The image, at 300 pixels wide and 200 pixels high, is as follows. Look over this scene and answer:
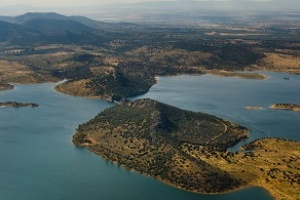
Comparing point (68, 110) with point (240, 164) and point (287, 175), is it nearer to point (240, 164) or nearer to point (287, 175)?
point (240, 164)

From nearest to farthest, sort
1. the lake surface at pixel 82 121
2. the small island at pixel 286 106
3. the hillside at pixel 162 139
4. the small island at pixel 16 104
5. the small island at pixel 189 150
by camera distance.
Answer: the lake surface at pixel 82 121, the small island at pixel 189 150, the hillside at pixel 162 139, the small island at pixel 286 106, the small island at pixel 16 104

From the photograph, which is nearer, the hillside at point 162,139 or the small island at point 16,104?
the hillside at point 162,139

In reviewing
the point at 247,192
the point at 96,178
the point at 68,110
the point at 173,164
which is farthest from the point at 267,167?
the point at 68,110

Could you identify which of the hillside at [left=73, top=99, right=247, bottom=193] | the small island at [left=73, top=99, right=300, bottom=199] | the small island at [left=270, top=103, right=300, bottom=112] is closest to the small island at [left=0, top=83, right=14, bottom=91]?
the hillside at [left=73, top=99, right=247, bottom=193]

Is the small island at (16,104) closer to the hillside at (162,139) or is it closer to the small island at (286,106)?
the hillside at (162,139)

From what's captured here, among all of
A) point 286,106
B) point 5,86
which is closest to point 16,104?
point 5,86

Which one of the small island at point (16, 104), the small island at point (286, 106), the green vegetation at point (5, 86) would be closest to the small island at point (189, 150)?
the small island at point (286, 106)

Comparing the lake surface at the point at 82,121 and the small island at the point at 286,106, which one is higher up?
the small island at the point at 286,106
